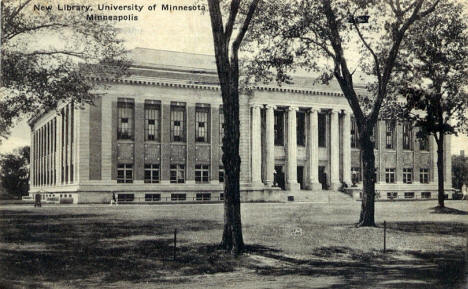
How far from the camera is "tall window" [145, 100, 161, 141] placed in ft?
137

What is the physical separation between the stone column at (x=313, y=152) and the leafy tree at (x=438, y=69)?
84.7 ft

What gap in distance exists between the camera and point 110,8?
43.8 ft

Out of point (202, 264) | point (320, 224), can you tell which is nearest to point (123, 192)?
point (320, 224)

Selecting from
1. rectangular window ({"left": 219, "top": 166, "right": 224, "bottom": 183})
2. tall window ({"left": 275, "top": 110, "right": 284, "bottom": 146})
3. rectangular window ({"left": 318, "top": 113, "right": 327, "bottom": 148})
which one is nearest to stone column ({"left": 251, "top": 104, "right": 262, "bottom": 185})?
tall window ({"left": 275, "top": 110, "right": 284, "bottom": 146})

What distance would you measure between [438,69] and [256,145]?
26592 millimetres

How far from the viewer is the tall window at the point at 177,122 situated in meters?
42.9

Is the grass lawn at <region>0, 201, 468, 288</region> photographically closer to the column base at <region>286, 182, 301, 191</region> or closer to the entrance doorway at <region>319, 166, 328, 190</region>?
the column base at <region>286, 182, 301, 191</region>

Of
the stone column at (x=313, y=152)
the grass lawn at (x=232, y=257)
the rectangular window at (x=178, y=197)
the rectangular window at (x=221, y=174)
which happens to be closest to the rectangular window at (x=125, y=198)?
the rectangular window at (x=178, y=197)

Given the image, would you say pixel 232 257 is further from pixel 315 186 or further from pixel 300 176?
pixel 300 176

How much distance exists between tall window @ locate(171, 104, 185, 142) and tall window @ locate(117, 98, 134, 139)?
3615 millimetres

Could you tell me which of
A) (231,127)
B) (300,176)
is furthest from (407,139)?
(231,127)

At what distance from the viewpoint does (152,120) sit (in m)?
42.1

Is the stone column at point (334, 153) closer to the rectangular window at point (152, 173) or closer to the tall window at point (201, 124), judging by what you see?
the tall window at point (201, 124)

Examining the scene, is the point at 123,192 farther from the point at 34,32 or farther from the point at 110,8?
the point at 110,8
